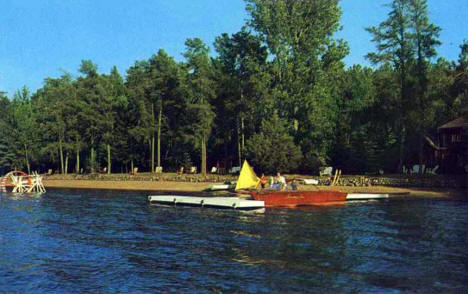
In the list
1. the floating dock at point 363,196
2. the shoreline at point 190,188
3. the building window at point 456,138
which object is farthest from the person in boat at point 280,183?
the building window at point 456,138

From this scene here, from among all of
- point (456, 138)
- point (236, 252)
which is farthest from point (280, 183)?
point (456, 138)

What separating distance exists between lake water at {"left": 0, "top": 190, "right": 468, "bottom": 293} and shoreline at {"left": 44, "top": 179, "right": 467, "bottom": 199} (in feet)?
41.0

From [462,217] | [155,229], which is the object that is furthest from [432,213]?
[155,229]

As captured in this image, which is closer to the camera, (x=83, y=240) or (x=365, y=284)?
(x=365, y=284)

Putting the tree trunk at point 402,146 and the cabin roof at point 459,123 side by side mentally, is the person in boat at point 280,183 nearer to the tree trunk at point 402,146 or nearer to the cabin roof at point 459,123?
the tree trunk at point 402,146

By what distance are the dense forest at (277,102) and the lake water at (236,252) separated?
26.6 meters

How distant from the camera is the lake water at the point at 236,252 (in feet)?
51.2

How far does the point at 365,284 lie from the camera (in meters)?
15.5

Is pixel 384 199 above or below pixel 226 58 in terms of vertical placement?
below

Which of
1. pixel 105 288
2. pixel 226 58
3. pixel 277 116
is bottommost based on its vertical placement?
pixel 105 288

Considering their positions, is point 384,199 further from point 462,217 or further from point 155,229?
point 155,229

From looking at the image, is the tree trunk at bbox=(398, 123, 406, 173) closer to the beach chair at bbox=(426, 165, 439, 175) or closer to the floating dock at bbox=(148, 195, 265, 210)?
the beach chair at bbox=(426, 165, 439, 175)

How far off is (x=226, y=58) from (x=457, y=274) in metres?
63.5

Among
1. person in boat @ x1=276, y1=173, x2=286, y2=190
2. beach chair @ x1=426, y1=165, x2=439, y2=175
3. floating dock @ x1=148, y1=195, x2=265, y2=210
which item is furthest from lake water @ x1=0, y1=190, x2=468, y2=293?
beach chair @ x1=426, y1=165, x2=439, y2=175
